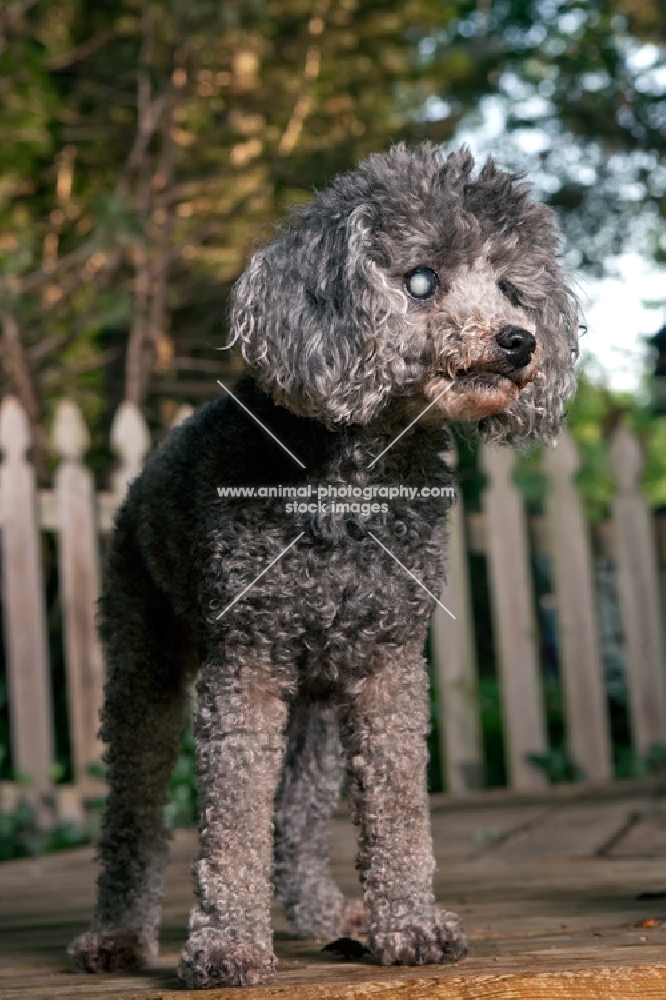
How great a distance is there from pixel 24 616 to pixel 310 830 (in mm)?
2653

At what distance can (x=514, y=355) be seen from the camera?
2.14 m

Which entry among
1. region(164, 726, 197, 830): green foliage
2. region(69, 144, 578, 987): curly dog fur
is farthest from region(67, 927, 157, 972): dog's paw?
region(164, 726, 197, 830): green foliage

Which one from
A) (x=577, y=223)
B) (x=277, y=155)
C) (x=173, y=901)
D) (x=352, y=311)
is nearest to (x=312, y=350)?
(x=352, y=311)

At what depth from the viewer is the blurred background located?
19.9ft

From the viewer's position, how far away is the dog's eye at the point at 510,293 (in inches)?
91.8

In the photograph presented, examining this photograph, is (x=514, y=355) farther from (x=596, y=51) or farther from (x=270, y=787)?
(x=596, y=51)

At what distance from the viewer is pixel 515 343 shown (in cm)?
213

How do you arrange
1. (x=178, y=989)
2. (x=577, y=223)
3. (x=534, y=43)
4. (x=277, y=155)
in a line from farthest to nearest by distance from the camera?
(x=577, y=223) → (x=534, y=43) → (x=277, y=155) → (x=178, y=989)

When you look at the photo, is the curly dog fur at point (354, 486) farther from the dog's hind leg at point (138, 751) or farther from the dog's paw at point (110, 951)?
the dog's hind leg at point (138, 751)

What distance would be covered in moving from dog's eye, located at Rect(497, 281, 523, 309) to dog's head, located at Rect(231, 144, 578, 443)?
0.05 metres

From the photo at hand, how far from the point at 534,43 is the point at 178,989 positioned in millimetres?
6691

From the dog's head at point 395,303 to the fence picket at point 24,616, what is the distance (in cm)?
319

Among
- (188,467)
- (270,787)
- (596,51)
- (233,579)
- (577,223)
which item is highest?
(596,51)

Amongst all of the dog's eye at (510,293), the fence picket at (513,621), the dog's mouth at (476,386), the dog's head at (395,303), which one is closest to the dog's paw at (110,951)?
the dog's head at (395,303)
